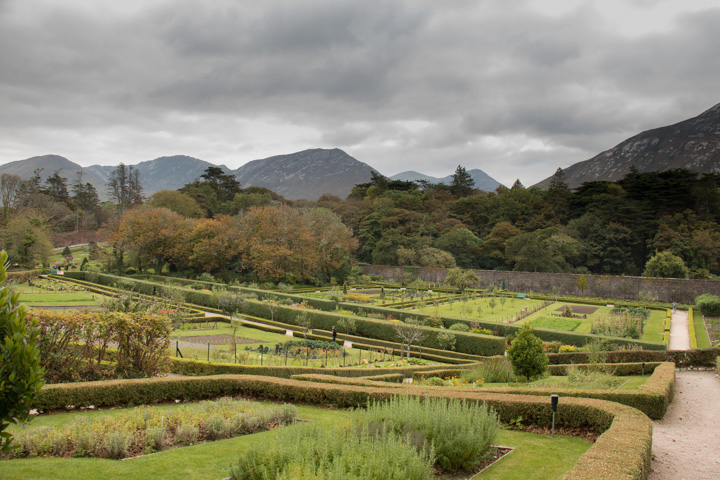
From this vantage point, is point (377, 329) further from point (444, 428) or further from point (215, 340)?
point (444, 428)

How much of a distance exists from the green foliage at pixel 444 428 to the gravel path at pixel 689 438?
247cm

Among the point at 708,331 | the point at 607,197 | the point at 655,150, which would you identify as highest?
the point at 655,150

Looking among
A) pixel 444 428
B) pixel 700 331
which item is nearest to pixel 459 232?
pixel 700 331

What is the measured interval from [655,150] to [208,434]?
115667 mm

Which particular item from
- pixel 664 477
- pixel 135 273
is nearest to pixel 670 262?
pixel 664 477

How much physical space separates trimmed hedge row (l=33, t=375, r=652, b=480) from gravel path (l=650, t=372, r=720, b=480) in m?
0.66

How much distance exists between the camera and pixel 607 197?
175ft

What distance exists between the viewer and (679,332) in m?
26.4

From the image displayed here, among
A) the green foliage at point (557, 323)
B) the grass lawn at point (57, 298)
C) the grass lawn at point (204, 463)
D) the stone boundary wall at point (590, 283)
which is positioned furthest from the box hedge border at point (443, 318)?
the stone boundary wall at point (590, 283)

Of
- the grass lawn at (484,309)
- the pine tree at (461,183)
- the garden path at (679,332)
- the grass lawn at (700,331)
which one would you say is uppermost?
the pine tree at (461,183)

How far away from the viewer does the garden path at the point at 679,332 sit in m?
22.7

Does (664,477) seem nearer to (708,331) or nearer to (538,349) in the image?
(538,349)

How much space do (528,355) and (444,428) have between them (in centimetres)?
812

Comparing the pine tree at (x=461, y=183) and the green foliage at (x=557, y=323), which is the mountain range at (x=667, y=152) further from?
the green foliage at (x=557, y=323)
